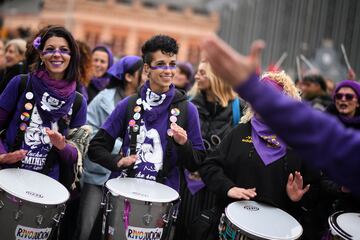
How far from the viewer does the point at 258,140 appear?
3639mm

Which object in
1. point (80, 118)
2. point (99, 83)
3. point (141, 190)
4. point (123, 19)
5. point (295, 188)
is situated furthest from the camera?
point (123, 19)

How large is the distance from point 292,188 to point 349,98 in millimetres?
1759

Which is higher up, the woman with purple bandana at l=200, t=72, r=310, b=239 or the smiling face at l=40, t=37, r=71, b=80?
the smiling face at l=40, t=37, r=71, b=80

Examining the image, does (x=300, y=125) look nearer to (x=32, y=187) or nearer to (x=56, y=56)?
(x=32, y=187)

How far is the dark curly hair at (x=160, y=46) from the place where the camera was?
385cm

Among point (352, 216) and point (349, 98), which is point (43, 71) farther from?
point (349, 98)

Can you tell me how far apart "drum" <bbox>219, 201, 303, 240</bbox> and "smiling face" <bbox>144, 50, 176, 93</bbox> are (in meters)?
1.12

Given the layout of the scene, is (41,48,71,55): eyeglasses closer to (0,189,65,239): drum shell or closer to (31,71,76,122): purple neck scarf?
(31,71,76,122): purple neck scarf

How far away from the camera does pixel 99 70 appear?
6250 mm

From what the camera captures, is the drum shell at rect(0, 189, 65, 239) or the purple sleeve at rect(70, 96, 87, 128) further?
the purple sleeve at rect(70, 96, 87, 128)

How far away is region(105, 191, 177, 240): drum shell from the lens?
309 cm

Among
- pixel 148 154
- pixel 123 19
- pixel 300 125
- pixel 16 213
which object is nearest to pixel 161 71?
pixel 148 154

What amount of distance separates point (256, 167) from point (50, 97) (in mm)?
→ 1629

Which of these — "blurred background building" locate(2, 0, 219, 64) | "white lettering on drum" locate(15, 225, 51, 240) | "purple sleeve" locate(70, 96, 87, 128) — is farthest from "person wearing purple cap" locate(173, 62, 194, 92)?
"blurred background building" locate(2, 0, 219, 64)
